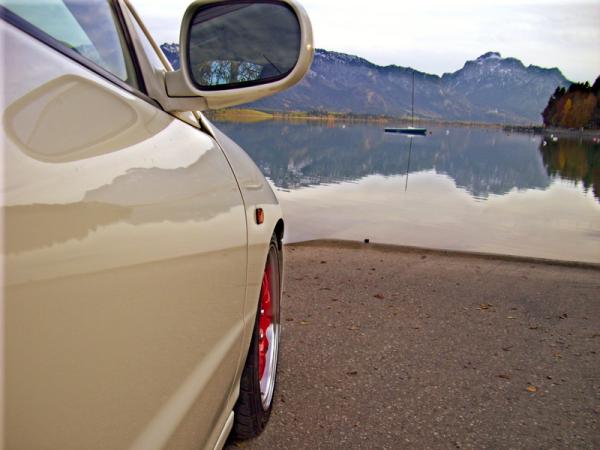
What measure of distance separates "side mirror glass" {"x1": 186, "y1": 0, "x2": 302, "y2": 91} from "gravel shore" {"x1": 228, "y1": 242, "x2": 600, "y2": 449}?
1.71m

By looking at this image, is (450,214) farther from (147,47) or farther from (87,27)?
(87,27)

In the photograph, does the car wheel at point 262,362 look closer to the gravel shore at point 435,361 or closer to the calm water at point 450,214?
the gravel shore at point 435,361

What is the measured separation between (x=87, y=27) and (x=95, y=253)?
82 cm

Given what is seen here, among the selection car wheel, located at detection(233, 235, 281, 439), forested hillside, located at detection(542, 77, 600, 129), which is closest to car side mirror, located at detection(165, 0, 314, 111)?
car wheel, located at detection(233, 235, 281, 439)

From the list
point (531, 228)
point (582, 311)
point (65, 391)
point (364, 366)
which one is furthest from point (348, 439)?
point (531, 228)

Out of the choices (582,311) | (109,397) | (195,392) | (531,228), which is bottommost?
(531,228)

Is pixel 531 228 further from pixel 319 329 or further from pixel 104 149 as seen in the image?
pixel 104 149

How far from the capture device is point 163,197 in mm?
1092

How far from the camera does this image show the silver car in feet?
2.30

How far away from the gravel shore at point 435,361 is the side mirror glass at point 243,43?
1.71m

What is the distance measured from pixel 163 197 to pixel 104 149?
0.62 feet

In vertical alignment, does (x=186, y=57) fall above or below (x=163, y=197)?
above

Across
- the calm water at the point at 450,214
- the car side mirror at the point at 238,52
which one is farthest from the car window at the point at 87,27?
the calm water at the point at 450,214

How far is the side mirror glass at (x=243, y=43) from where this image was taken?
4.85 feet
